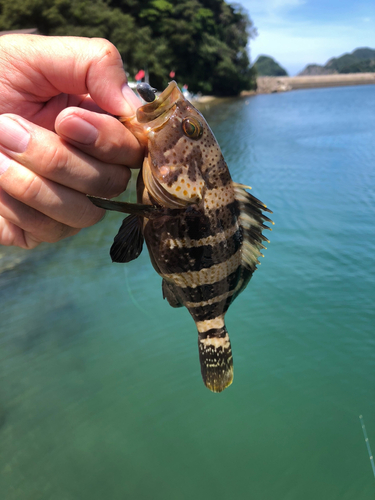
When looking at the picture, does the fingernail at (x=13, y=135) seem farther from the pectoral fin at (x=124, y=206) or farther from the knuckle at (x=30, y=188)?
the pectoral fin at (x=124, y=206)

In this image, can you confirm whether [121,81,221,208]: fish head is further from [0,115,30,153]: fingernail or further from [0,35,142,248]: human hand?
[0,115,30,153]: fingernail

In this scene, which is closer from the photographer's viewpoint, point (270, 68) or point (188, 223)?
point (188, 223)

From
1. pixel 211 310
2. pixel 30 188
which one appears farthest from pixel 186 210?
pixel 30 188

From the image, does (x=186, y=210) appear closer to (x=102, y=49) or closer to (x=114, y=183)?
(x=114, y=183)

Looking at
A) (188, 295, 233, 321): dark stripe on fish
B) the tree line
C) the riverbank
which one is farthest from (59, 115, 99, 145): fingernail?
the riverbank

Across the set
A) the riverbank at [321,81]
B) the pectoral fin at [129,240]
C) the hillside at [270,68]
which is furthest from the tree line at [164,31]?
the hillside at [270,68]

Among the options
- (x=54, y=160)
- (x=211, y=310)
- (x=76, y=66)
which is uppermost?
(x=76, y=66)
